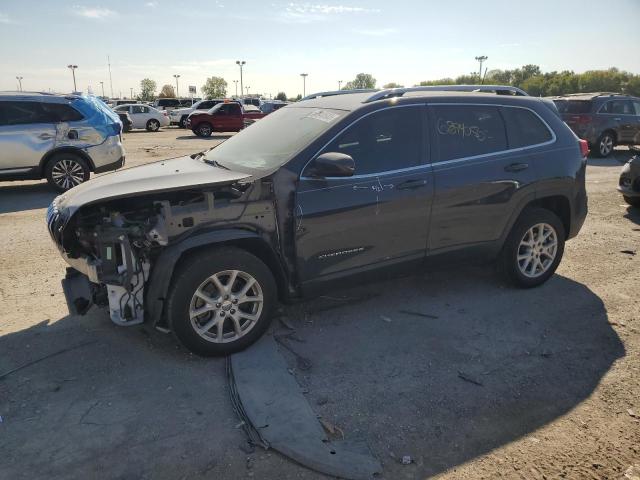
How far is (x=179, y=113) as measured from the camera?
104ft

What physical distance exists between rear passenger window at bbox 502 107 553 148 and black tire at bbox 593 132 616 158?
40.8 feet

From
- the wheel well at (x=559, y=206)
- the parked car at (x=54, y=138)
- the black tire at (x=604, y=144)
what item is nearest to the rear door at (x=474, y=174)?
the wheel well at (x=559, y=206)

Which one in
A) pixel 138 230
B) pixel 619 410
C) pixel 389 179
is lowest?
pixel 619 410

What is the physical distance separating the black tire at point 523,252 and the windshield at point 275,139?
2.08 metres

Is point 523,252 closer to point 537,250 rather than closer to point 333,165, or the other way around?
point 537,250

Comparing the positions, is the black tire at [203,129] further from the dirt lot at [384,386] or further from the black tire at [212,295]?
the black tire at [212,295]

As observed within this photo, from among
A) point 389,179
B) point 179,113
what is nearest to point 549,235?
point 389,179

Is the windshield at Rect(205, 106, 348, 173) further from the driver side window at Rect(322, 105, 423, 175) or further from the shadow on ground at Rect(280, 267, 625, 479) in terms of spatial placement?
the shadow on ground at Rect(280, 267, 625, 479)

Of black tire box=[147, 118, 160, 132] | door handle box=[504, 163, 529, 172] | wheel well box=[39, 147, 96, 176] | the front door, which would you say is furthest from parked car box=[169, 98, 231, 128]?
the front door

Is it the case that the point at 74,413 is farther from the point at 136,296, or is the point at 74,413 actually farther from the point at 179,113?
the point at 179,113

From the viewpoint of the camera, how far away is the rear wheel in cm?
2517

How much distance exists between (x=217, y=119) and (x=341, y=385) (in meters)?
24.0

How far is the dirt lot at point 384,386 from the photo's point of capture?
2.60 m

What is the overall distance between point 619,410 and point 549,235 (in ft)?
7.06
